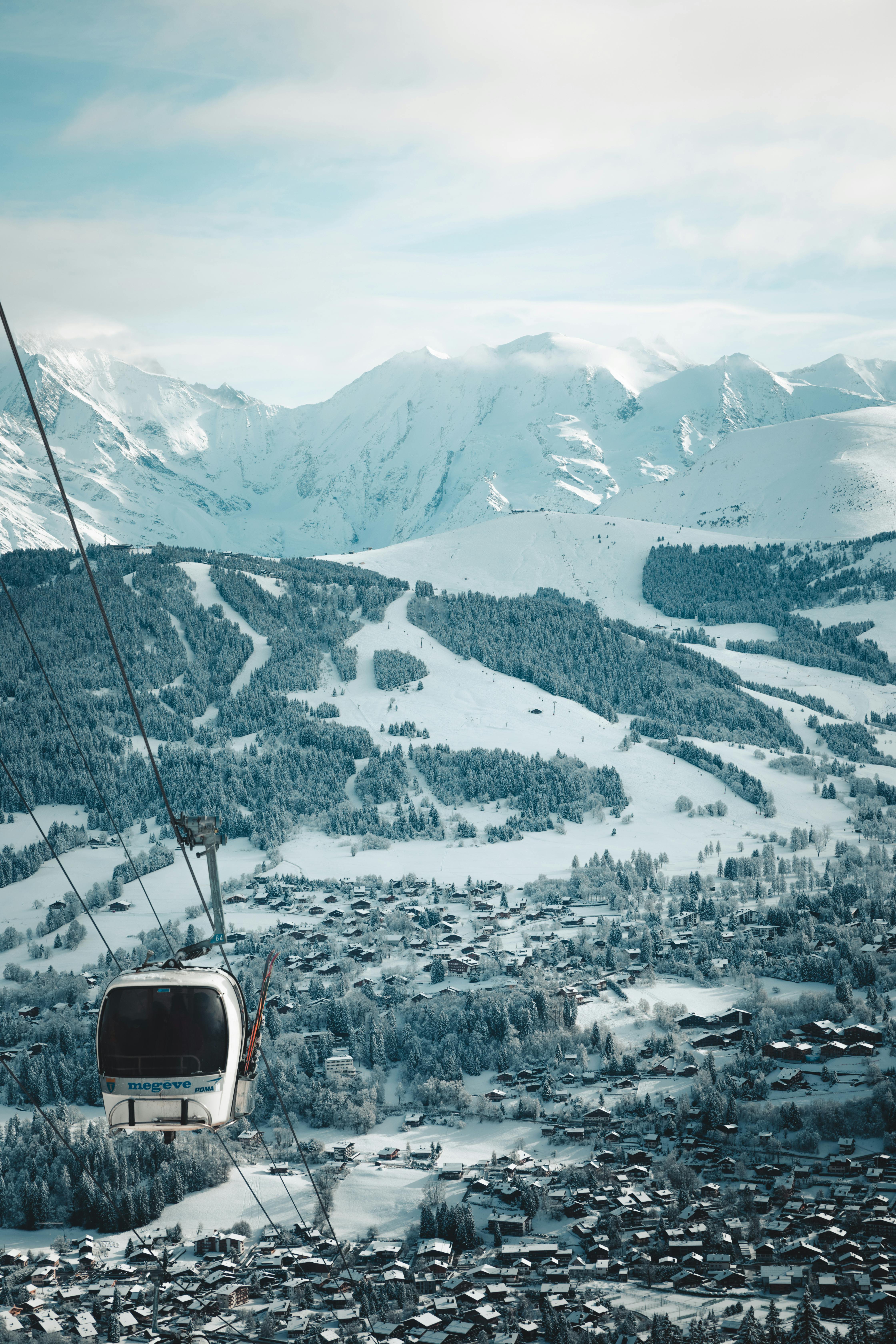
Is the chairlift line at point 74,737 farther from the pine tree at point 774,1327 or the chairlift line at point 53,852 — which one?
the pine tree at point 774,1327

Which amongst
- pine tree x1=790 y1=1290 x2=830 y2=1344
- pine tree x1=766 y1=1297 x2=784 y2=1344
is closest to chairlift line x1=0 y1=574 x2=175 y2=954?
pine tree x1=766 y1=1297 x2=784 y2=1344

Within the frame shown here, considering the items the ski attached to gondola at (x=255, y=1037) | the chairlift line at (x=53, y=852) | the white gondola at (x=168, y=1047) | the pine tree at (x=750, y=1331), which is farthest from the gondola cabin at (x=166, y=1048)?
the pine tree at (x=750, y=1331)

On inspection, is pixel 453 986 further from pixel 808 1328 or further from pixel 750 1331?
pixel 808 1328

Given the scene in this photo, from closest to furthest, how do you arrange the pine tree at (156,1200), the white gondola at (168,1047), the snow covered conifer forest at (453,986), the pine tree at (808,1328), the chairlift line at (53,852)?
the white gondola at (168,1047)
the chairlift line at (53,852)
the pine tree at (808,1328)
the snow covered conifer forest at (453,986)
the pine tree at (156,1200)

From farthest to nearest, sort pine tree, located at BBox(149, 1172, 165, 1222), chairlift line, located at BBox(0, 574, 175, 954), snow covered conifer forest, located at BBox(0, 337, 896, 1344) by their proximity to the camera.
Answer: pine tree, located at BBox(149, 1172, 165, 1222) < snow covered conifer forest, located at BBox(0, 337, 896, 1344) < chairlift line, located at BBox(0, 574, 175, 954)

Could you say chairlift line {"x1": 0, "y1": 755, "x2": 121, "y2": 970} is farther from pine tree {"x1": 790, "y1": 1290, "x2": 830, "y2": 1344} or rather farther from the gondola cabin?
pine tree {"x1": 790, "y1": 1290, "x2": 830, "y2": 1344}

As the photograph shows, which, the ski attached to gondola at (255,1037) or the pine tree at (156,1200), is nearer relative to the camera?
the ski attached to gondola at (255,1037)

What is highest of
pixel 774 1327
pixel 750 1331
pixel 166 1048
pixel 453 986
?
pixel 166 1048

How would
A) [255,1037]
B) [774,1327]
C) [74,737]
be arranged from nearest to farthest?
1. [255,1037]
2. [74,737]
3. [774,1327]

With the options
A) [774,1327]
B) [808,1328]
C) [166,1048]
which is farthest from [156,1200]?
[166,1048]
